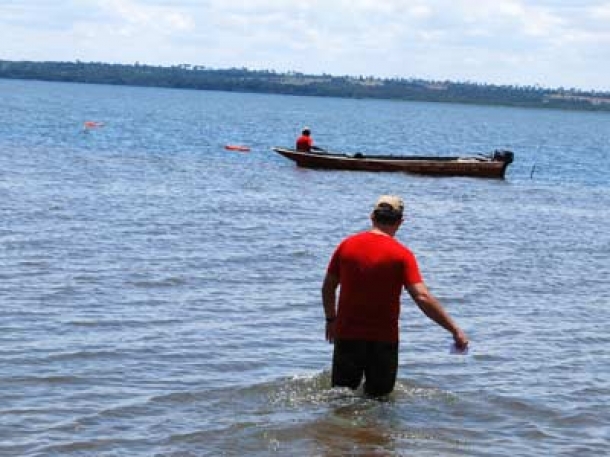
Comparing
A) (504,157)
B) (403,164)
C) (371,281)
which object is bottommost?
(403,164)

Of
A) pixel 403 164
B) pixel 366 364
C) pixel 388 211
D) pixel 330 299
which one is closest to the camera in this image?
pixel 388 211

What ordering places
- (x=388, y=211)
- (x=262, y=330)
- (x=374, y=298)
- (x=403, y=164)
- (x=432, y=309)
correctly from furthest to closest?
1. (x=403, y=164)
2. (x=262, y=330)
3. (x=374, y=298)
4. (x=388, y=211)
5. (x=432, y=309)

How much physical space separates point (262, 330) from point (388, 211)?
4904 mm

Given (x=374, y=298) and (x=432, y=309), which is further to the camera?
(x=374, y=298)

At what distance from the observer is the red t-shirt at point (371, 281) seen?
871 centimetres

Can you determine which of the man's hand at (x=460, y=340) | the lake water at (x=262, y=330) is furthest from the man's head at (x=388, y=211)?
the lake water at (x=262, y=330)

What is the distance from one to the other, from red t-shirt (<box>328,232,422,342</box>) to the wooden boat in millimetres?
29872

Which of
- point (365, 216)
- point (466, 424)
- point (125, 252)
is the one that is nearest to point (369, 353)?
point (466, 424)

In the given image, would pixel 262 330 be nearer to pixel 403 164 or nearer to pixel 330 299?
pixel 330 299

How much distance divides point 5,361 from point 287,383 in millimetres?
2565

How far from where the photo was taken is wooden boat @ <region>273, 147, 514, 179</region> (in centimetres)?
3900

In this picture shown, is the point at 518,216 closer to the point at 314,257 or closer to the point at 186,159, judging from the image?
the point at 314,257

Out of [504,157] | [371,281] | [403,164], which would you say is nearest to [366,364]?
[371,281]

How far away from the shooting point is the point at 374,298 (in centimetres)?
885
